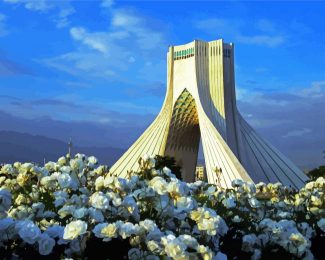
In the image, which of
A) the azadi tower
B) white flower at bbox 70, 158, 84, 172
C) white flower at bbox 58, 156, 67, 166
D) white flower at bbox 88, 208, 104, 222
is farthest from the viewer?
the azadi tower

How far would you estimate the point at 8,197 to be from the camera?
10.9 ft

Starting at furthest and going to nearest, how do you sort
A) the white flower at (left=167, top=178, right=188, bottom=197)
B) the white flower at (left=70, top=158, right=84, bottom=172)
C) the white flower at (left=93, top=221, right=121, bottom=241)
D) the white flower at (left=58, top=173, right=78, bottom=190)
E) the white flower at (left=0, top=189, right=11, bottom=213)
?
the white flower at (left=70, top=158, right=84, bottom=172) → the white flower at (left=58, top=173, right=78, bottom=190) → the white flower at (left=167, top=178, right=188, bottom=197) → the white flower at (left=0, top=189, right=11, bottom=213) → the white flower at (left=93, top=221, right=121, bottom=241)

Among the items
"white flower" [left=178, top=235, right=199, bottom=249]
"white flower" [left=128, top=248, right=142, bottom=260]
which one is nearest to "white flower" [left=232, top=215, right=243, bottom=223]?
"white flower" [left=178, top=235, right=199, bottom=249]

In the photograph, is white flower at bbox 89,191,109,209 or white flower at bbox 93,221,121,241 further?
white flower at bbox 89,191,109,209

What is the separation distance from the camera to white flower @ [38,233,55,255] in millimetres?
2846

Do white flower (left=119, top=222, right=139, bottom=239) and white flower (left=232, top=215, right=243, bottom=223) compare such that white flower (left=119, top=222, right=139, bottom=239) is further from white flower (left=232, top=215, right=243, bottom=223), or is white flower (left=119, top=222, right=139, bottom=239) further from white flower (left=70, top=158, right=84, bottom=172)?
white flower (left=70, top=158, right=84, bottom=172)

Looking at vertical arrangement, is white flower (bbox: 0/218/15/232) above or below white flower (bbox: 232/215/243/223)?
above

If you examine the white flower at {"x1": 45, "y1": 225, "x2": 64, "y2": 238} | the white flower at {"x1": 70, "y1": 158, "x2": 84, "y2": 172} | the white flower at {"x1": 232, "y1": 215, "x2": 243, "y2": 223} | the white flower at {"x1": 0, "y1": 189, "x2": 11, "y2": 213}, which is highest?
the white flower at {"x1": 70, "y1": 158, "x2": 84, "y2": 172}

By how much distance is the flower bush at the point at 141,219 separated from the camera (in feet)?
9.76

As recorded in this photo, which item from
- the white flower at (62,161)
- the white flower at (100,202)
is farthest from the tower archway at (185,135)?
the white flower at (100,202)

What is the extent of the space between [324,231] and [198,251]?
190cm

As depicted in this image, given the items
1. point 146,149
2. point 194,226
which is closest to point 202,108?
point 146,149

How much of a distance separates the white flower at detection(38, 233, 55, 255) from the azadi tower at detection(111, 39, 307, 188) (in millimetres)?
23369

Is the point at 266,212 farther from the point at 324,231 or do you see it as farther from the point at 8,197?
the point at 8,197
